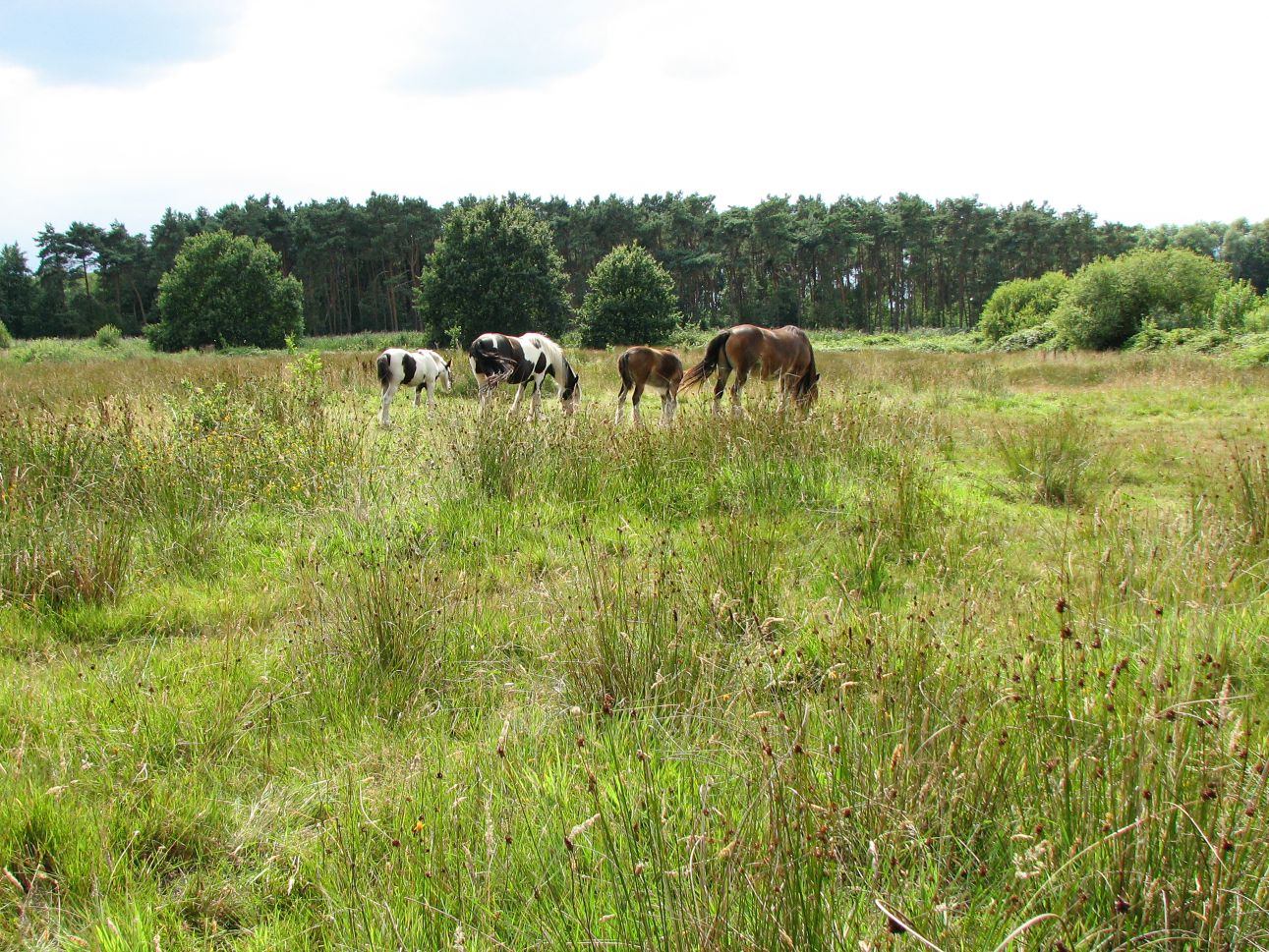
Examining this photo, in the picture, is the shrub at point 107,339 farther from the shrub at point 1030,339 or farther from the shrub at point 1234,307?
the shrub at point 1234,307

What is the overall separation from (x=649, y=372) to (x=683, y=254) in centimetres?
6633

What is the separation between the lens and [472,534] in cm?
521

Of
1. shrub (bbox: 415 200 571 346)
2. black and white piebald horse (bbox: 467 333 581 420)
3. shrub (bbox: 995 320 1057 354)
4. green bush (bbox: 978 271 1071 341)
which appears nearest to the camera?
black and white piebald horse (bbox: 467 333 581 420)

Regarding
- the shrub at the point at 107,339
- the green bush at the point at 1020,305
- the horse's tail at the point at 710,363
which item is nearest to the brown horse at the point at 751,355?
the horse's tail at the point at 710,363

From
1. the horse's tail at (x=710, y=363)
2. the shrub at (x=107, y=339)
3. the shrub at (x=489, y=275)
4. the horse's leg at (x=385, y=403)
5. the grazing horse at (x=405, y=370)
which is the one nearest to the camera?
the horse's tail at (x=710, y=363)

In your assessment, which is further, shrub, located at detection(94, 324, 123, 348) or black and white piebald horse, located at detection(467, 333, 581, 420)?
shrub, located at detection(94, 324, 123, 348)

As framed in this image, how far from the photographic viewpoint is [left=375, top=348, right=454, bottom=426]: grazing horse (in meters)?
12.0

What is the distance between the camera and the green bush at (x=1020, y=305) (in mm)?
48094

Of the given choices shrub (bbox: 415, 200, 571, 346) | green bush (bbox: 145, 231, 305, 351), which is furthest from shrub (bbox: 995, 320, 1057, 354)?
green bush (bbox: 145, 231, 305, 351)

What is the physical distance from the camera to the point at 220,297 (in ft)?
166

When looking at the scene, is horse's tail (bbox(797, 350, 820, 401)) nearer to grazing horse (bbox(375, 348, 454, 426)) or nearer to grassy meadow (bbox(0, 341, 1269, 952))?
grassy meadow (bbox(0, 341, 1269, 952))

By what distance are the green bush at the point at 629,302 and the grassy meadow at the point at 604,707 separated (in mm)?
38282

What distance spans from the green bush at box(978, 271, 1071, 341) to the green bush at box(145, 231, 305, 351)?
49989 millimetres

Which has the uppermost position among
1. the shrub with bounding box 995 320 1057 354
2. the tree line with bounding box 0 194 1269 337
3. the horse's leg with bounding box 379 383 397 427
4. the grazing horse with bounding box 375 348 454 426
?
the tree line with bounding box 0 194 1269 337
